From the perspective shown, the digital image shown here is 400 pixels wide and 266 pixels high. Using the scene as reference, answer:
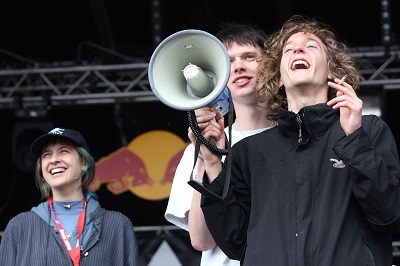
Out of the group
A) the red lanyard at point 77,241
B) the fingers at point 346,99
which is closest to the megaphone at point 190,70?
the fingers at point 346,99

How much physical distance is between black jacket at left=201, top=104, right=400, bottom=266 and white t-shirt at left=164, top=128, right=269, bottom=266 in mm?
327

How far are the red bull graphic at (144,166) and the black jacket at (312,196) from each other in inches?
175

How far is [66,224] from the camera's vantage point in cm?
392

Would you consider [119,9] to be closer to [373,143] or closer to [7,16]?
[7,16]

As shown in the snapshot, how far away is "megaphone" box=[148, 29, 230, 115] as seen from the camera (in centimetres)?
271

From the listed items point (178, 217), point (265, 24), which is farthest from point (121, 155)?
point (178, 217)

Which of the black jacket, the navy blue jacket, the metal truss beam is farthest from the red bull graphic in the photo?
the black jacket

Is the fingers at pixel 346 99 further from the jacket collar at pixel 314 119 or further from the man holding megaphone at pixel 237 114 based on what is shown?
the man holding megaphone at pixel 237 114

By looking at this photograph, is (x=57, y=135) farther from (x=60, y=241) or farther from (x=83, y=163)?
(x=60, y=241)

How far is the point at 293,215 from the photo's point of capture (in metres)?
2.62

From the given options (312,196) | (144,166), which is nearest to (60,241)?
(312,196)

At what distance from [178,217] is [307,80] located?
868 millimetres

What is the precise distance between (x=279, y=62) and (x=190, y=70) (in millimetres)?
496

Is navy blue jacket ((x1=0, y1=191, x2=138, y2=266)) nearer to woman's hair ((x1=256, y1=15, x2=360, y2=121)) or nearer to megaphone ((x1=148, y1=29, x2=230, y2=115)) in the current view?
woman's hair ((x1=256, y1=15, x2=360, y2=121))
